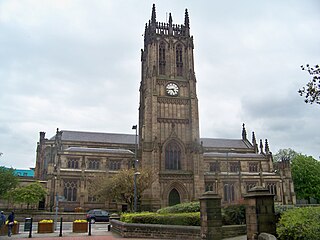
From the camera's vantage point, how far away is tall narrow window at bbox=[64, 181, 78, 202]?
53.1 m

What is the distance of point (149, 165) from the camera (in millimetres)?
53125

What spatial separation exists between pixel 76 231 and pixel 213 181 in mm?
38336

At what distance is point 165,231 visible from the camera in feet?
63.0

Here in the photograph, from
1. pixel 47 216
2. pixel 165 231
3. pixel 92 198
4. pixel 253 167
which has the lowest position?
pixel 47 216

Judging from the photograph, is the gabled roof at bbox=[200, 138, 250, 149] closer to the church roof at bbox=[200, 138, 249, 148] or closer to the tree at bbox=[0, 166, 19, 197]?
the church roof at bbox=[200, 138, 249, 148]

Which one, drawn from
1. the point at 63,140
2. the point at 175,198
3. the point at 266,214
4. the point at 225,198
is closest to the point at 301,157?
the point at 225,198

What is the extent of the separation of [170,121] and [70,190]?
2096 cm

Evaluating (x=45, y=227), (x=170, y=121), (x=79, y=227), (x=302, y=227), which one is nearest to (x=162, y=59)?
(x=170, y=121)

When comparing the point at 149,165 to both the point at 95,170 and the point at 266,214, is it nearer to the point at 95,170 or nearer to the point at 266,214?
the point at 95,170

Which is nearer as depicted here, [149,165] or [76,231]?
[76,231]

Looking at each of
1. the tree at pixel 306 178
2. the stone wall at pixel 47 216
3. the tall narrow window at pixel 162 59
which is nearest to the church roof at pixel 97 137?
the tall narrow window at pixel 162 59

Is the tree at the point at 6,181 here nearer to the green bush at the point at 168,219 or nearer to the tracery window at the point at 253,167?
the green bush at the point at 168,219

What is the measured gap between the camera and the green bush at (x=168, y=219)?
19.0 m

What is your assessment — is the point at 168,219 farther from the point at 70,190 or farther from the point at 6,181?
the point at 70,190
